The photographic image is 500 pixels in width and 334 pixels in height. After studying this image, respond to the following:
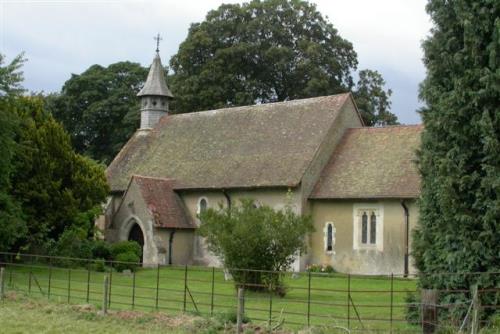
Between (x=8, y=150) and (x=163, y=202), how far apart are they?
33.5 feet

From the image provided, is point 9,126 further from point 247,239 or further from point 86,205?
point 247,239

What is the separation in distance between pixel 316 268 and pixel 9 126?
14.0 metres

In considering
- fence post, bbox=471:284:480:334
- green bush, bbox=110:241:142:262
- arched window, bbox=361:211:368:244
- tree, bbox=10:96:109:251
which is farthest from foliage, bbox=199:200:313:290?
green bush, bbox=110:241:142:262

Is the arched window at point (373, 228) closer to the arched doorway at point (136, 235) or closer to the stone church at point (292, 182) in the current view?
the stone church at point (292, 182)

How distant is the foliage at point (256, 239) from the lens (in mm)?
Answer: 22578

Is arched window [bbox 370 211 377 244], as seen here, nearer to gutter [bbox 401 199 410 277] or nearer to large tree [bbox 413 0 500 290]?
gutter [bbox 401 199 410 277]

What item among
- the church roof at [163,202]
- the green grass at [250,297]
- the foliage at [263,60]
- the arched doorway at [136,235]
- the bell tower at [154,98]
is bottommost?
the green grass at [250,297]

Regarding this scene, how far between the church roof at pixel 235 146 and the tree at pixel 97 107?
661 inches

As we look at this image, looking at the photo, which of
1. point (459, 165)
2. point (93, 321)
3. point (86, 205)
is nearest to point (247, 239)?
point (93, 321)

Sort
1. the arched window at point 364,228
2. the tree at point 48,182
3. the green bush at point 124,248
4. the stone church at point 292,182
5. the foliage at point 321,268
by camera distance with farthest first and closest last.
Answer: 1. the green bush at point 124,248
2. the foliage at point 321,268
3. the arched window at point 364,228
4. the stone church at point 292,182
5. the tree at point 48,182

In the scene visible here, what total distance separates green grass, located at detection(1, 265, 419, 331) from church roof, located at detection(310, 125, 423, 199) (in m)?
4.13

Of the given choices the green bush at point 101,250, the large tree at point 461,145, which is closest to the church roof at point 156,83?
the green bush at point 101,250

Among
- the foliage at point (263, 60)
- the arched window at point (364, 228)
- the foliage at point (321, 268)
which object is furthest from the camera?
the foliage at point (263, 60)

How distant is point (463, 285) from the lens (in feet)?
51.9
